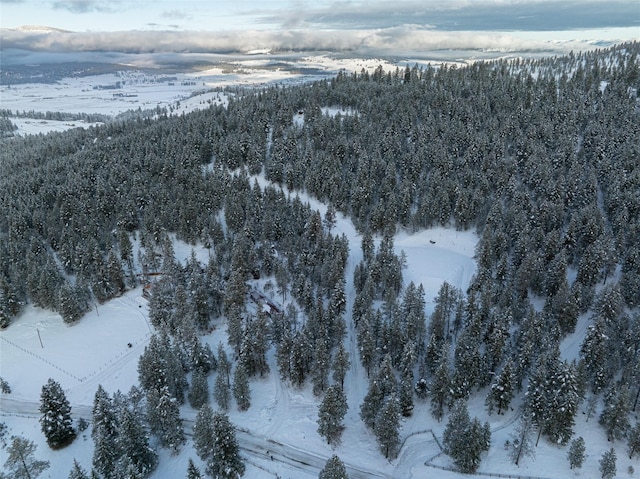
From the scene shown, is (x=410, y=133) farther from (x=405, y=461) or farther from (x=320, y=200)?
(x=405, y=461)

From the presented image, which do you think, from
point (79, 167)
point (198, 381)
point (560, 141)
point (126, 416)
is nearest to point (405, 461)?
point (198, 381)

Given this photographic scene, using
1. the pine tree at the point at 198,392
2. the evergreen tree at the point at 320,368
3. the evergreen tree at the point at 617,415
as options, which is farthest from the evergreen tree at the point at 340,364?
the evergreen tree at the point at 617,415

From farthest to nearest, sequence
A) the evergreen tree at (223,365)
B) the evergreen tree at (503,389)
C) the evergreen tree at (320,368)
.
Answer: the evergreen tree at (223,365), the evergreen tree at (320,368), the evergreen tree at (503,389)

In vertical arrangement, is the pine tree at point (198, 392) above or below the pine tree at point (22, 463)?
above

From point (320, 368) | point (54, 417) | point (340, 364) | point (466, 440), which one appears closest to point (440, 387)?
point (466, 440)

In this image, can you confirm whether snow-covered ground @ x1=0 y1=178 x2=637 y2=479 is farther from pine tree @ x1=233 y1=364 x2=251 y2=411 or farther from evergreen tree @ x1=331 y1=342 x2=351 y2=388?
evergreen tree @ x1=331 y1=342 x2=351 y2=388

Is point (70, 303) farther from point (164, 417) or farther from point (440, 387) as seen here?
point (440, 387)

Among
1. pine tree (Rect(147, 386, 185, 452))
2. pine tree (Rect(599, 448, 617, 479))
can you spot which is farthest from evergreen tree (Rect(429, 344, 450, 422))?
pine tree (Rect(147, 386, 185, 452))

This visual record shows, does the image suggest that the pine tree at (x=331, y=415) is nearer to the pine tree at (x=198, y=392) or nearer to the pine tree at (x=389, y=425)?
the pine tree at (x=389, y=425)
